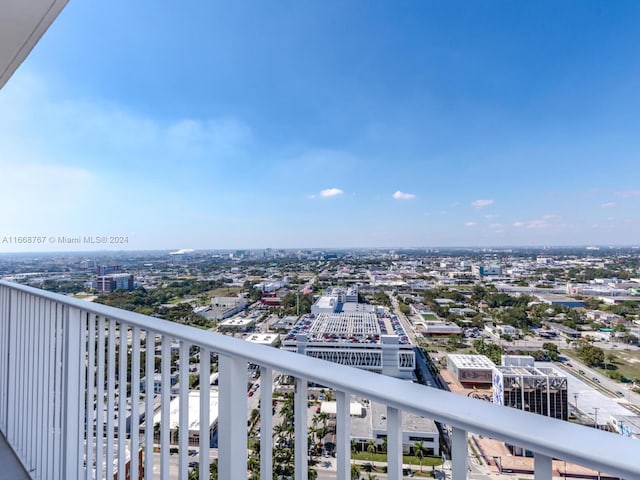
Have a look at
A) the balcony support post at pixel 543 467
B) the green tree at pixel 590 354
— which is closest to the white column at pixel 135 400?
the balcony support post at pixel 543 467

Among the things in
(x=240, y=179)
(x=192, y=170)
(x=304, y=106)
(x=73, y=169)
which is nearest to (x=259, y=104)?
(x=304, y=106)

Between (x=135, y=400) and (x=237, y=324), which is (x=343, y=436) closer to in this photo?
(x=135, y=400)

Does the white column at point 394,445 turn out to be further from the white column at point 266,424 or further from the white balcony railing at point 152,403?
the white column at point 266,424

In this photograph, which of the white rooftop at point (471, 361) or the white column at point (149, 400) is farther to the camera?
the white rooftop at point (471, 361)

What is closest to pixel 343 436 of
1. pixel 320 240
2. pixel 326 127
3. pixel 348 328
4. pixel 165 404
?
pixel 165 404

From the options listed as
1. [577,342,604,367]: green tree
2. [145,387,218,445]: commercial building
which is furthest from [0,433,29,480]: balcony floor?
[577,342,604,367]: green tree

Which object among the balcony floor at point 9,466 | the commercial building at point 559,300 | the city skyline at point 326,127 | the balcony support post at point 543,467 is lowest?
the balcony floor at point 9,466
